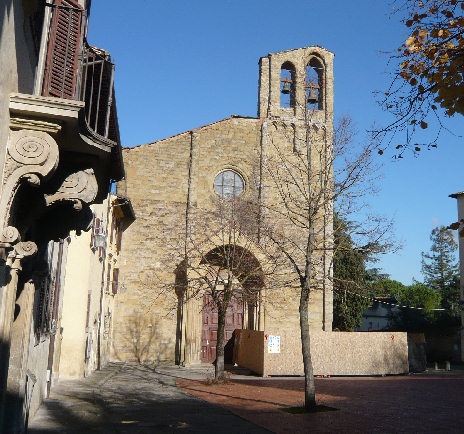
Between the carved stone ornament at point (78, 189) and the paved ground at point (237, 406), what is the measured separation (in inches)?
178

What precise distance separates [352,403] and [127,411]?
5625mm

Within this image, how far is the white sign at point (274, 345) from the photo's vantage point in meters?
20.0

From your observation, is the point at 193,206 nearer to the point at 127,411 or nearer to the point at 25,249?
the point at 127,411

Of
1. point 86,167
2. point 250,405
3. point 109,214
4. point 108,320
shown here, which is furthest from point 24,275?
point 108,320

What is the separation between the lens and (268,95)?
26.5 metres

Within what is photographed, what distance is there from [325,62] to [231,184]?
826cm

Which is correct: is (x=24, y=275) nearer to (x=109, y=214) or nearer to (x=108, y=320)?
(x=109, y=214)

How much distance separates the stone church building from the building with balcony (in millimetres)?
15425

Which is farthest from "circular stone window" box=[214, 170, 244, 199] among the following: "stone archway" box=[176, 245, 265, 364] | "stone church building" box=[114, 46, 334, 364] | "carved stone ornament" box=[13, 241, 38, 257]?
"carved stone ornament" box=[13, 241, 38, 257]

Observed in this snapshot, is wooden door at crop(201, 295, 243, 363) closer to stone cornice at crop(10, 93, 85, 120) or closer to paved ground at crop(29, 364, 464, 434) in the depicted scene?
paved ground at crop(29, 364, 464, 434)

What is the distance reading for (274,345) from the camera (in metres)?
20.1

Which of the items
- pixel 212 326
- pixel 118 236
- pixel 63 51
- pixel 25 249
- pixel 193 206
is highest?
pixel 193 206

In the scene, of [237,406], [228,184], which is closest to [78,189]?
[237,406]

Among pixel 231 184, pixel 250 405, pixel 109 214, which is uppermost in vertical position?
pixel 231 184
